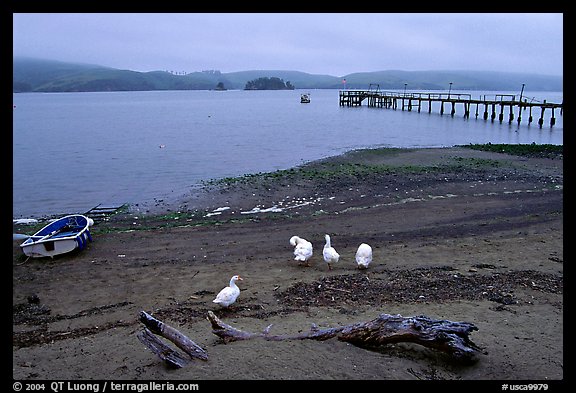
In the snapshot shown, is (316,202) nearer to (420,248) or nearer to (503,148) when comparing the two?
(420,248)

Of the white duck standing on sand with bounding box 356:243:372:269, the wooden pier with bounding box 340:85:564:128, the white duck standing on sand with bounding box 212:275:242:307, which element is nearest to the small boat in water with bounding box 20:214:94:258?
the white duck standing on sand with bounding box 212:275:242:307

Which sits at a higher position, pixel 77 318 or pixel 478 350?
pixel 478 350

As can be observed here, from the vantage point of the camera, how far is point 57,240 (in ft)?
43.1

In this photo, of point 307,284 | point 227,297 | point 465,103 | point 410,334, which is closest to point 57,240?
point 227,297

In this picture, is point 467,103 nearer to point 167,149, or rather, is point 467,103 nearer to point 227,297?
point 167,149

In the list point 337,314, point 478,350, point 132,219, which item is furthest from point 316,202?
point 478,350

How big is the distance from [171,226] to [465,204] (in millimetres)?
10739

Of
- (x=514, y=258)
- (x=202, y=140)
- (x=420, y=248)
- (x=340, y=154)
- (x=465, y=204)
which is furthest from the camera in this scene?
(x=202, y=140)

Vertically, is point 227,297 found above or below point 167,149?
below

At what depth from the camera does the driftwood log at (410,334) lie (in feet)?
19.1

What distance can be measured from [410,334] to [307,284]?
410 cm

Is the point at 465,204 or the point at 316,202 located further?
the point at 316,202

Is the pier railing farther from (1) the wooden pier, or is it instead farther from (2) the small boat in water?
(2) the small boat in water

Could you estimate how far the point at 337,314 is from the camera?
26.9ft
